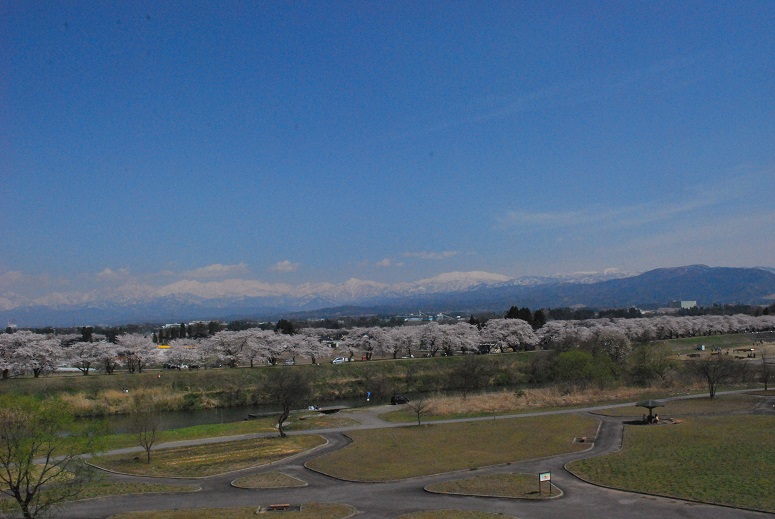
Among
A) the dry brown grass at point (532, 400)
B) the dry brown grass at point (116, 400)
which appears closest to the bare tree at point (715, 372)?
the dry brown grass at point (532, 400)

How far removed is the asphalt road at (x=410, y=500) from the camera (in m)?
24.1

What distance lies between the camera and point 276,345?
96.6 meters

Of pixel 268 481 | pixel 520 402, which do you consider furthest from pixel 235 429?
pixel 520 402

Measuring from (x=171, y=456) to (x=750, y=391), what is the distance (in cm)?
5740

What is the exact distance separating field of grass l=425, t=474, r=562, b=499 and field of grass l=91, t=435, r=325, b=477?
13.3 meters

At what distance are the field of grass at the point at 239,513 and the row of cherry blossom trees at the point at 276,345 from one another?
65.9 metres

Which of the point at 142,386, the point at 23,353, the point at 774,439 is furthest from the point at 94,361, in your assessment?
the point at 774,439

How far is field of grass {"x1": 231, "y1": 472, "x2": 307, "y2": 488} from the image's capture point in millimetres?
30500

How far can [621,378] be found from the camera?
2857 inches

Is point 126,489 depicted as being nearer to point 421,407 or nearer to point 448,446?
point 448,446

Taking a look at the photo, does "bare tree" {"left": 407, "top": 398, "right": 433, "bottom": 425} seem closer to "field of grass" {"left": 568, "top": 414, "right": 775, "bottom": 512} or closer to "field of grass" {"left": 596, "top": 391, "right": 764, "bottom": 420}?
"field of grass" {"left": 596, "top": 391, "right": 764, "bottom": 420}

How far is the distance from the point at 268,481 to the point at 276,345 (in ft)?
218

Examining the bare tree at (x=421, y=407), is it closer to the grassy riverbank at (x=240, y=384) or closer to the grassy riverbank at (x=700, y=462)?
the grassy riverbank at (x=240, y=384)

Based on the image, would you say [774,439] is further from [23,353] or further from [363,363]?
[23,353]
